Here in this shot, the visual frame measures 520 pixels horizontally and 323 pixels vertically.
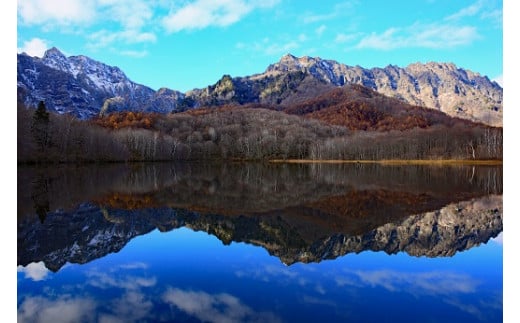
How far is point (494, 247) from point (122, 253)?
491 inches

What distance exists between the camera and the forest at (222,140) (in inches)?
2810

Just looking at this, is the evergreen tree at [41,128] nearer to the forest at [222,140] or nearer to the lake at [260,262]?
the forest at [222,140]

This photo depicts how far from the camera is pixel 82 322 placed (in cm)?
703

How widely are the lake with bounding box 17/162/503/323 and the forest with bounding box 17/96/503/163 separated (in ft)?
180

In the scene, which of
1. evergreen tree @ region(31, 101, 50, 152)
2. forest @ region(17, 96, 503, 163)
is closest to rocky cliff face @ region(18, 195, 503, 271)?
forest @ region(17, 96, 503, 163)

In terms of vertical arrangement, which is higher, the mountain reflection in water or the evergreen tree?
the evergreen tree

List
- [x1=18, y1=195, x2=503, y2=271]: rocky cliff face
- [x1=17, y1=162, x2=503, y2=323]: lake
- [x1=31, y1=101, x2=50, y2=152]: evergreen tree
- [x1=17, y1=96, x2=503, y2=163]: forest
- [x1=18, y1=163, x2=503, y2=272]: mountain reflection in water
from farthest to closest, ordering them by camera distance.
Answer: [x1=17, y1=96, x2=503, y2=163]: forest → [x1=31, y1=101, x2=50, y2=152]: evergreen tree → [x1=18, y1=163, x2=503, y2=272]: mountain reflection in water → [x1=18, y1=195, x2=503, y2=271]: rocky cliff face → [x1=17, y1=162, x2=503, y2=323]: lake

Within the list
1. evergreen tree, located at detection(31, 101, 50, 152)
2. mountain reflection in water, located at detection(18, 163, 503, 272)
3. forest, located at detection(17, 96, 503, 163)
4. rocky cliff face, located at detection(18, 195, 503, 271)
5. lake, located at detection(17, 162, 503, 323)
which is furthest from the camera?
forest, located at detection(17, 96, 503, 163)

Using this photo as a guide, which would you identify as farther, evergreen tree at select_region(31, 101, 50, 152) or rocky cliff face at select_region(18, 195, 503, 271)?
evergreen tree at select_region(31, 101, 50, 152)

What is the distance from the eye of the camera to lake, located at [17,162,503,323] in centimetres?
754

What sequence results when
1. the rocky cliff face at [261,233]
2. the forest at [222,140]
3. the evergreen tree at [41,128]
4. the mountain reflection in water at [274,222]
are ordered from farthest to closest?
the forest at [222,140], the evergreen tree at [41,128], the mountain reflection in water at [274,222], the rocky cliff face at [261,233]

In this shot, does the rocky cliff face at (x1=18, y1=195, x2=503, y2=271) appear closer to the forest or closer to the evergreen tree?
the forest

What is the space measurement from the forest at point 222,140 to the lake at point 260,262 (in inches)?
2165

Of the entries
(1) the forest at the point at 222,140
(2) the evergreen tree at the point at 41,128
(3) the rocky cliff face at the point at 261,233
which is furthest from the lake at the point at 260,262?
(2) the evergreen tree at the point at 41,128
